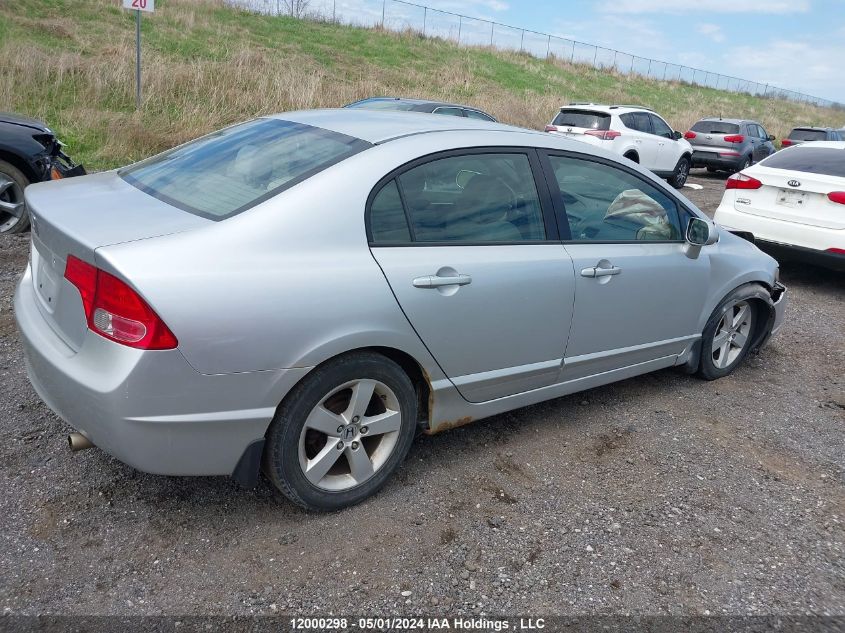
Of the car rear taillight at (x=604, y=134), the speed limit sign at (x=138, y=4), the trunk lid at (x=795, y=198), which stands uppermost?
the speed limit sign at (x=138, y=4)

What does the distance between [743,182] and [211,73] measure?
1081 cm

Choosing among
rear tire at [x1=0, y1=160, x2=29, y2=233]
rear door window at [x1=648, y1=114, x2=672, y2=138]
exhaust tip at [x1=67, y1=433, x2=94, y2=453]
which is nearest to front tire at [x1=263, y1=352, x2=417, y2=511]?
exhaust tip at [x1=67, y1=433, x2=94, y2=453]

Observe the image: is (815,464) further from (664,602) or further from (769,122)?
(769,122)

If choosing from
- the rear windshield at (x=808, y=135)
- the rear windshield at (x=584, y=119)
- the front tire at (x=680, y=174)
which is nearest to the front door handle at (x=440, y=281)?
the rear windshield at (x=584, y=119)

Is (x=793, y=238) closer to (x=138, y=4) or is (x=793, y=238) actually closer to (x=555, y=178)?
(x=555, y=178)

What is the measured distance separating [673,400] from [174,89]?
1176 centimetres

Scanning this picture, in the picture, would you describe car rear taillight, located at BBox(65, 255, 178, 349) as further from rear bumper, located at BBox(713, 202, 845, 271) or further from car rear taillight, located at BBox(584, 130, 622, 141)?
car rear taillight, located at BBox(584, 130, 622, 141)

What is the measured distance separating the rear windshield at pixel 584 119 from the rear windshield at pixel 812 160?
6.53 m

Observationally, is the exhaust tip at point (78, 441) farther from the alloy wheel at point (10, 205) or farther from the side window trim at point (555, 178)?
the alloy wheel at point (10, 205)

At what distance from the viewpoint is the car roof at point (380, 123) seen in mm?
3180

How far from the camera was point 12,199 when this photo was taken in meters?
6.26

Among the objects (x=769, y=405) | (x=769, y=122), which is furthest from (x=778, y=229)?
(x=769, y=122)

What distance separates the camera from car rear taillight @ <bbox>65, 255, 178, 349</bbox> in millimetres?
2293

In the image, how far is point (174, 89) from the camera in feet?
42.9
